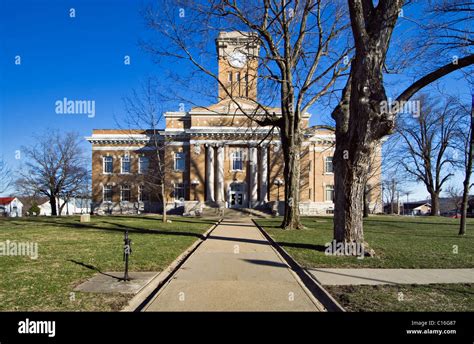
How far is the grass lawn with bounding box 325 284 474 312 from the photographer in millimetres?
5316

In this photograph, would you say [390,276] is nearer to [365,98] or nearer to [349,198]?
[349,198]

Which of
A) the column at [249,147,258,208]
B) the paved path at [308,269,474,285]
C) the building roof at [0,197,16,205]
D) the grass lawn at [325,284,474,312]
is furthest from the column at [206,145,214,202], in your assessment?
the building roof at [0,197,16,205]

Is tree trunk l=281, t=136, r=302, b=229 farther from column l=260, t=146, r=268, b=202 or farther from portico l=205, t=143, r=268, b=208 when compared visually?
column l=260, t=146, r=268, b=202

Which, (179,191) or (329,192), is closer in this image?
(179,191)

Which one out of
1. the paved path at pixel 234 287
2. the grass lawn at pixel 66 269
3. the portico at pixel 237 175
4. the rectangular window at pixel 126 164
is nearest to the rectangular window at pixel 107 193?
the rectangular window at pixel 126 164

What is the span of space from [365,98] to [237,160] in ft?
123

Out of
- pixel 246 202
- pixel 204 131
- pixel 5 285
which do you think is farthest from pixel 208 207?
pixel 5 285

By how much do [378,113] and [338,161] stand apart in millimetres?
2238

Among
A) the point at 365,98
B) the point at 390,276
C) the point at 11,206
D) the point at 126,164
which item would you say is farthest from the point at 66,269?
the point at 11,206

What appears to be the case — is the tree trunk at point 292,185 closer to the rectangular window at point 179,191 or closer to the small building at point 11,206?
the rectangular window at point 179,191

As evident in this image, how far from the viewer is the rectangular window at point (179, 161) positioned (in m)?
48.0

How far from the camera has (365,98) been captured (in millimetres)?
9398

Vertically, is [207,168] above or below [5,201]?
above
